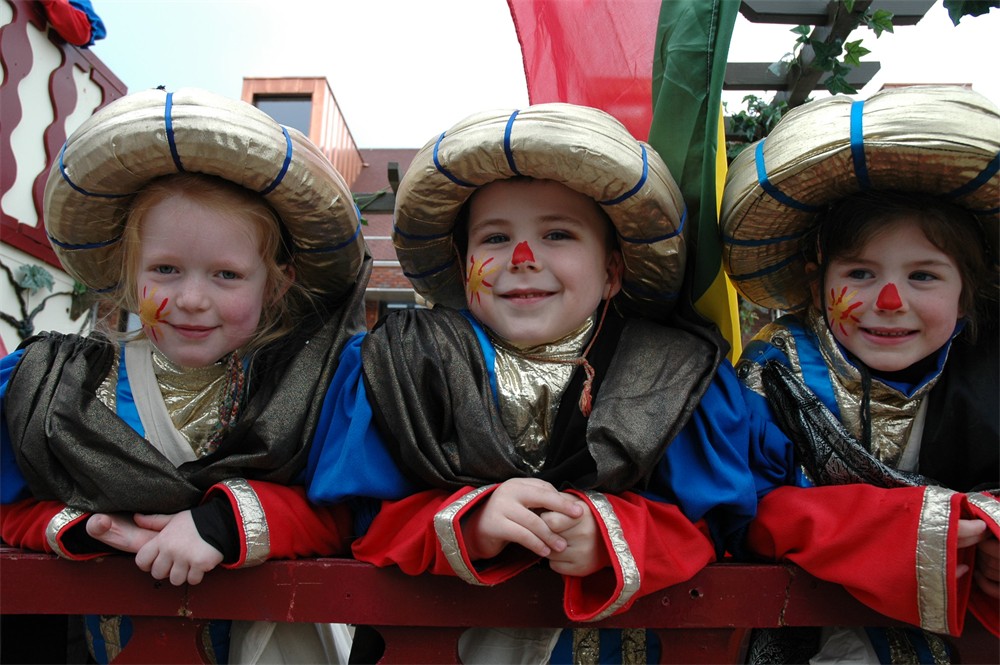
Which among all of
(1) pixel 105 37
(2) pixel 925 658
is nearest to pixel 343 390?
(2) pixel 925 658

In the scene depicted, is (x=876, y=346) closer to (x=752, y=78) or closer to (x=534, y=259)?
(x=534, y=259)

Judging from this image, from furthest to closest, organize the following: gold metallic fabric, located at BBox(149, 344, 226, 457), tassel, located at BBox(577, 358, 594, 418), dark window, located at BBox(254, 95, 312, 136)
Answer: dark window, located at BBox(254, 95, 312, 136) < gold metallic fabric, located at BBox(149, 344, 226, 457) < tassel, located at BBox(577, 358, 594, 418)

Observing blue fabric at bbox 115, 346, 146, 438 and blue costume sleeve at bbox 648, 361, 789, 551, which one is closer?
blue costume sleeve at bbox 648, 361, 789, 551

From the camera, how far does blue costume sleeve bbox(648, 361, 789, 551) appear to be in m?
1.33

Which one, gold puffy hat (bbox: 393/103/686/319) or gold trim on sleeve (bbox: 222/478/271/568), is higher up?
gold puffy hat (bbox: 393/103/686/319)

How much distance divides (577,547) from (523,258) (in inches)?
23.2

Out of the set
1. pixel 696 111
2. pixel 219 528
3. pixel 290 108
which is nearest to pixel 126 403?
pixel 219 528

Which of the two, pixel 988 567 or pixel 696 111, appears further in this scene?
pixel 696 111

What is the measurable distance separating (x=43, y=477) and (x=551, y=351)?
1.03 m

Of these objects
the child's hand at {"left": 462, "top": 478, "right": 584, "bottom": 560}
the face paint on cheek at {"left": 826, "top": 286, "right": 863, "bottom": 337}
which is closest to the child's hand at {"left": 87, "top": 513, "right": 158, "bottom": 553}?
the child's hand at {"left": 462, "top": 478, "right": 584, "bottom": 560}

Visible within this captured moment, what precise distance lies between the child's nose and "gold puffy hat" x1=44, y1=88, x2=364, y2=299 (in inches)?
15.5

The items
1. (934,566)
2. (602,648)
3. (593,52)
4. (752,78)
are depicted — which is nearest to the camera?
(934,566)

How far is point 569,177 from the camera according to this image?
1.35 metres

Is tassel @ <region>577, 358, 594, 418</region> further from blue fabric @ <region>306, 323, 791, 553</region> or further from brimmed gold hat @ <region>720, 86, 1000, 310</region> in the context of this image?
brimmed gold hat @ <region>720, 86, 1000, 310</region>
